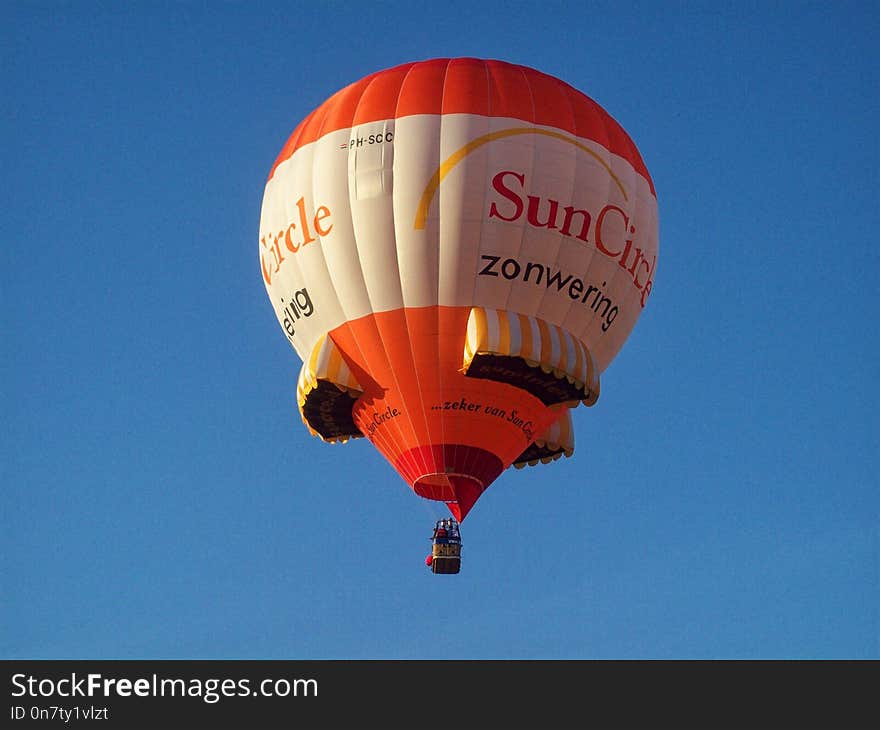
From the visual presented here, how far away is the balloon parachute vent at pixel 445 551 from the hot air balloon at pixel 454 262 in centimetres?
10

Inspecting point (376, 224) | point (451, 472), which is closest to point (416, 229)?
point (376, 224)

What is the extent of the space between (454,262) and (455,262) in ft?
0.05

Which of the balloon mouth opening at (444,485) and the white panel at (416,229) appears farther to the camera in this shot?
the balloon mouth opening at (444,485)

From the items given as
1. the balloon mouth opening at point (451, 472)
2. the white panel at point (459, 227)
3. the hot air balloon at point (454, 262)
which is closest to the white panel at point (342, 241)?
the hot air balloon at point (454, 262)

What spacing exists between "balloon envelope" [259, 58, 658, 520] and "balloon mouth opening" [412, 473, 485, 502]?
0.11 feet

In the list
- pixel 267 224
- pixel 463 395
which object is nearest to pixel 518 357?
pixel 463 395

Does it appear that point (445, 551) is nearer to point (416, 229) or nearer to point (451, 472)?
point (451, 472)

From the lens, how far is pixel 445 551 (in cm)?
2688

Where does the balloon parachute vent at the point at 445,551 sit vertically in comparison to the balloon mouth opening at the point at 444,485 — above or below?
below

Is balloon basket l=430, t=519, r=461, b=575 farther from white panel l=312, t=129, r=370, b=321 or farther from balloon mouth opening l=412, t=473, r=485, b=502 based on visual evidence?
white panel l=312, t=129, r=370, b=321

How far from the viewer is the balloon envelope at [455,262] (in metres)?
26.1

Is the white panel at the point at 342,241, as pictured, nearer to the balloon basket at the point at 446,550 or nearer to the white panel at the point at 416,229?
the white panel at the point at 416,229

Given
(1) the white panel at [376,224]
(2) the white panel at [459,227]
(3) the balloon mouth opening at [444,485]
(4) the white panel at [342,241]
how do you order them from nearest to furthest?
(2) the white panel at [459,227], (1) the white panel at [376,224], (4) the white panel at [342,241], (3) the balloon mouth opening at [444,485]

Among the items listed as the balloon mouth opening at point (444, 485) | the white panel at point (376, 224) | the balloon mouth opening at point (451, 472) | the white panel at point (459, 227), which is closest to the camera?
the white panel at point (459, 227)
